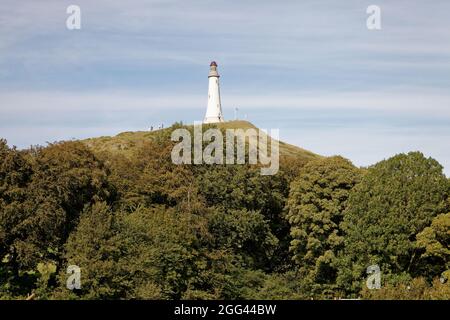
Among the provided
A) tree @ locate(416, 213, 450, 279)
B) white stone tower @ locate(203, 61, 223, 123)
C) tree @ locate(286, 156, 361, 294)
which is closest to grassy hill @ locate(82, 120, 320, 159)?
white stone tower @ locate(203, 61, 223, 123)

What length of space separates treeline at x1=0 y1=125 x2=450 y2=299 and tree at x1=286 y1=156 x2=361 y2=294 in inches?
4.4

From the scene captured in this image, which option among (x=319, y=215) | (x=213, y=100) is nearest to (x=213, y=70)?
(x=213, y=100)

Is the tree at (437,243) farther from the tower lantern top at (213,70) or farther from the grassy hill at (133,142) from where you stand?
the tower lantern top at (213,70)

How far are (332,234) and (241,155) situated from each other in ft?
41.8

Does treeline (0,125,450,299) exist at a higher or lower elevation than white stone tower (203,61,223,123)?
lower

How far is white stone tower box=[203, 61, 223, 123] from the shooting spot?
141 m

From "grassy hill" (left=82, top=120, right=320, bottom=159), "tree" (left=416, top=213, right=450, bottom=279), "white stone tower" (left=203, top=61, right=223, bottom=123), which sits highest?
"white stone tower" (left=203, top=61, right=223, bottom=123)

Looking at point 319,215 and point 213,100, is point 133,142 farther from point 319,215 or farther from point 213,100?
point 319,215

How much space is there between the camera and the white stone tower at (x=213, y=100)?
141250 millimetres

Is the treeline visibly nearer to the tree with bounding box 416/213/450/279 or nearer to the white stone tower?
the tree with bounding box 416/213/450/279

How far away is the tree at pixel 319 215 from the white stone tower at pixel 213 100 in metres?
81.2

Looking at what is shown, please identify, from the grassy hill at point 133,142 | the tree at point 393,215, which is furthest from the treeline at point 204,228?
the grassy hill at point 133,142
